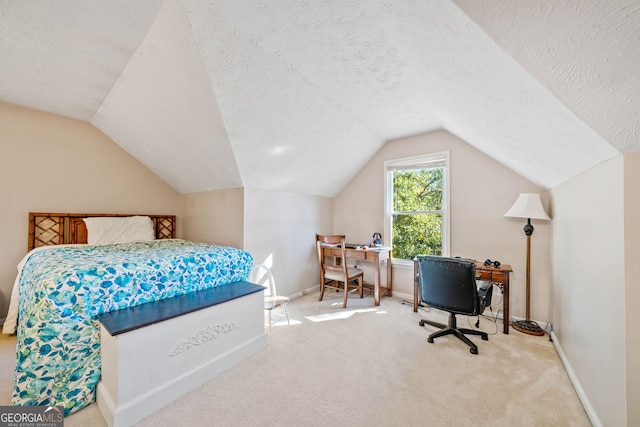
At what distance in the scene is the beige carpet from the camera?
59.1 inches

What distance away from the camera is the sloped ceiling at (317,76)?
2.83ft

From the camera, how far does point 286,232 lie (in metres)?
3.62

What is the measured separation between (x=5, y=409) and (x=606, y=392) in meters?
3.36

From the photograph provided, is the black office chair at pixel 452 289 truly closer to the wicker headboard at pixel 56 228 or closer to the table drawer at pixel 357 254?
the table drawer at pixel 357 254

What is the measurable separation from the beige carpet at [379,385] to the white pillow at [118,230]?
4.05 ft

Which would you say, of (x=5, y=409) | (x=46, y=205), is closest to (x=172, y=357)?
(x=5, y=409)

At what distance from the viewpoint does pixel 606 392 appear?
4.23 feet

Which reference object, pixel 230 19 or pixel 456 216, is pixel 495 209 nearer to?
pixel 456 216

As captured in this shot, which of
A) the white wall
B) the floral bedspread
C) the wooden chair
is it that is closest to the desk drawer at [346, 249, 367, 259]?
the wooden chair

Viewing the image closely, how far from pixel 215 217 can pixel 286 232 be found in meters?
1.03

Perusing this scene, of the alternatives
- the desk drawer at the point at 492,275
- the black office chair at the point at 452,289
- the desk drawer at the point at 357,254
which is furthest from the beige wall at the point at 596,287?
the desk drawer at the point at 357,254

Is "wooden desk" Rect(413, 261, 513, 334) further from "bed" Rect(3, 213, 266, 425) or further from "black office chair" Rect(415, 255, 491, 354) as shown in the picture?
"bed" Rect(3, 213, 266, 425)

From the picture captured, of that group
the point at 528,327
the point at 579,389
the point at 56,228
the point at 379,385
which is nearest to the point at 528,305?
the point at 528,327

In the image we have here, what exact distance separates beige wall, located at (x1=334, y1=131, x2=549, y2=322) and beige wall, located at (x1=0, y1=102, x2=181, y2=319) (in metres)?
3.89
